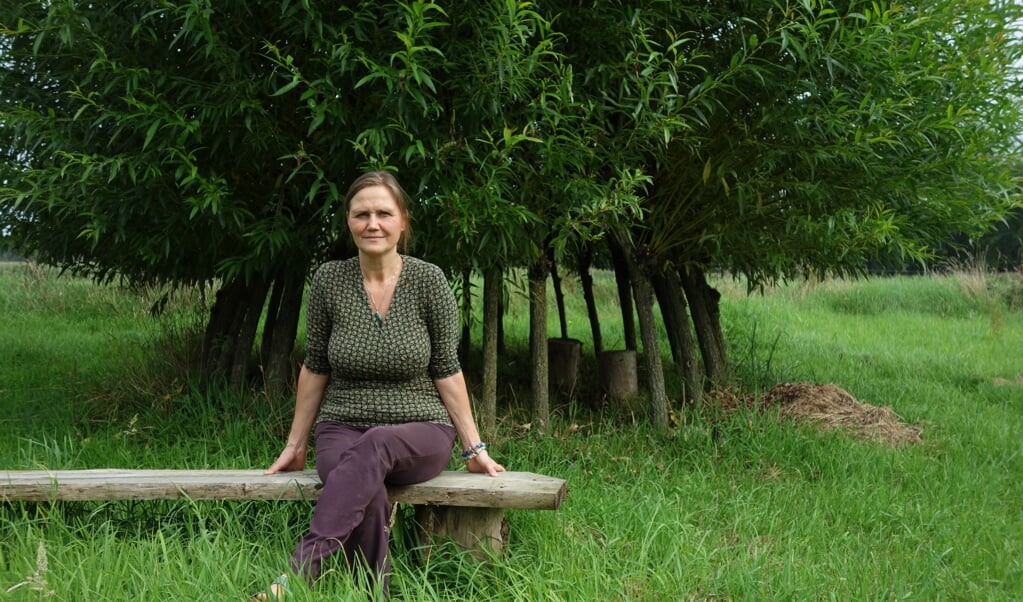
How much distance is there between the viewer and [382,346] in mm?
2998

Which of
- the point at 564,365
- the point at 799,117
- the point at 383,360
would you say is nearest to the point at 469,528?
the point at 383,360

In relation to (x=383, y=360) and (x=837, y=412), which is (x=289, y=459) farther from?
(x=837, y=412)

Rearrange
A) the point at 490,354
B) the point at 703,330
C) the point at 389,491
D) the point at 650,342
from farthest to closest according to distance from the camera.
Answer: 1. the point at 703,330
2. the point at 650,342
3. the point at 490,354
4. the point at 389,491

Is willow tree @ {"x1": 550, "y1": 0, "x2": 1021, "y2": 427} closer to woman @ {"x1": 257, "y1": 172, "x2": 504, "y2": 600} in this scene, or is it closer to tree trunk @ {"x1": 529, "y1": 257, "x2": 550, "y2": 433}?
tree trunk @ {"x1": 529, "y1": 257, "x2": 550, "y2": 433}

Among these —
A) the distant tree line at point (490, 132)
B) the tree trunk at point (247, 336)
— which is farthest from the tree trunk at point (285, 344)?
the tree trunk at point (247, 336)

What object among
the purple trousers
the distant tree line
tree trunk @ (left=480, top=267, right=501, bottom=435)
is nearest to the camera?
the purple trousers

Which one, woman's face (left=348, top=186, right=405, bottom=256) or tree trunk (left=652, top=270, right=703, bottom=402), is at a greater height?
woman's face (left=348, top=186, right=405, bottom=256)

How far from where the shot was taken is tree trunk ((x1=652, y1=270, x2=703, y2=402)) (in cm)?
555

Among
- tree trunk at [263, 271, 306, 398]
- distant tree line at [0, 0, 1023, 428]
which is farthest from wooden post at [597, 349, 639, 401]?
tree trunk at [263, 271, 306, 398]

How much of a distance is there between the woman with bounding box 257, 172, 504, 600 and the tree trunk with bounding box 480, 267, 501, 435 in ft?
4.56

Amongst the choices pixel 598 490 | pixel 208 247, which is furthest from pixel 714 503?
pixel 208 247

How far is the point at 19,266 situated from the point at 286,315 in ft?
30.5

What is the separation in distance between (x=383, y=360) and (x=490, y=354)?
1673 mm

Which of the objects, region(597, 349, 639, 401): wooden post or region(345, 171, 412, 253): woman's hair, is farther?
region(597, 349, 639, 401): wooden post
